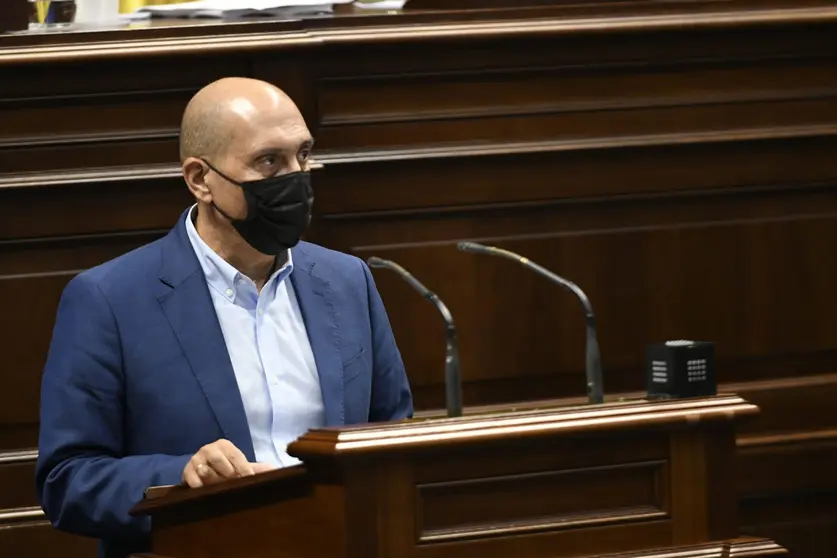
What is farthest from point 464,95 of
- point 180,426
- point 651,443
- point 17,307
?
point 651,443

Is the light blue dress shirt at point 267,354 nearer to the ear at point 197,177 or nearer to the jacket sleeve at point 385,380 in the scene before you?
the ear at point 197,177

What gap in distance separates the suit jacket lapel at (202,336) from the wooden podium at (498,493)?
0.31m

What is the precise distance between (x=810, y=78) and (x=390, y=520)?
7.65ft

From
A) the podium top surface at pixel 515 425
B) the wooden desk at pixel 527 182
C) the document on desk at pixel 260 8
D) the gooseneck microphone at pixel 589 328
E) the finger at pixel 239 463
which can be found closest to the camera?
the podium top surface at pixel 515 425

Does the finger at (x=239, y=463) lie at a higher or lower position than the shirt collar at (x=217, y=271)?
lower

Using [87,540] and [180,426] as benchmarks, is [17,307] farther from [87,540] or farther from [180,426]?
[180,426]

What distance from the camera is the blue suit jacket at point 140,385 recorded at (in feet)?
8.47

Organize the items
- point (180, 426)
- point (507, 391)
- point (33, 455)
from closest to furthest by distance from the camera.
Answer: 1. point (180, 426)
2. point (33, 455)
3. point (507, 391)

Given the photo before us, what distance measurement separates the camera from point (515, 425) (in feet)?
7.29

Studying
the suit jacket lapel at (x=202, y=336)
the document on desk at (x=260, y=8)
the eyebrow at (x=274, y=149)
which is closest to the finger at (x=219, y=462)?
the suit jacket lapel at (x=202, y=336)

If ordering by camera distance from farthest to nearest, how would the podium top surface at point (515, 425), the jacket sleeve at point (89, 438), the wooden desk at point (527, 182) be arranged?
the wooden desk at point (527, 182) → the jacket sleeve at point (89, 438) → the podium top surface at point (515, 425)

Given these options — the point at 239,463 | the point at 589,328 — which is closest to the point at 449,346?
the point at 589,328

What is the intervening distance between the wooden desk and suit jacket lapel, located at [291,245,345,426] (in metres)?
0.88

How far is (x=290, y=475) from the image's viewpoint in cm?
222
